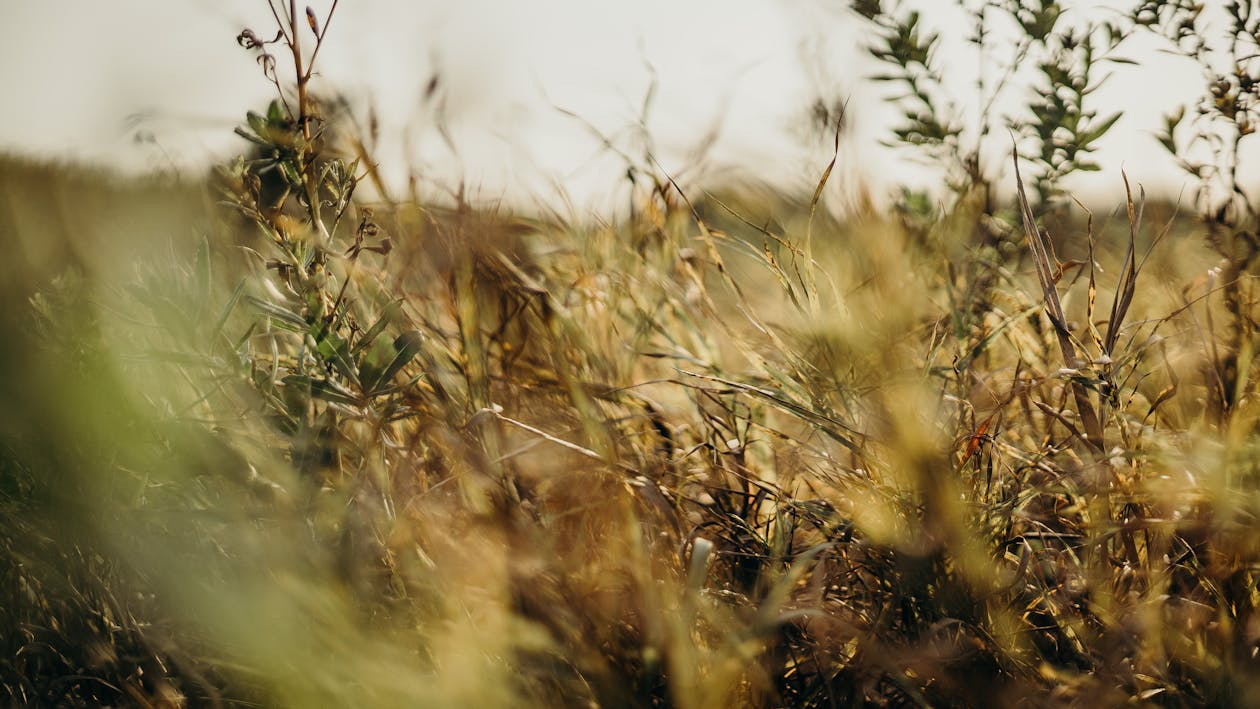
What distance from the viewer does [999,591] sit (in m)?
0.68

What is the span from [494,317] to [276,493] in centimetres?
32

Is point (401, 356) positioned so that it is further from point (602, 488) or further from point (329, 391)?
point (602, 488)

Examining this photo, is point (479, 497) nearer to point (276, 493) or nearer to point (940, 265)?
point (276, 493)

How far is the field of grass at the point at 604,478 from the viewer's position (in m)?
0.71

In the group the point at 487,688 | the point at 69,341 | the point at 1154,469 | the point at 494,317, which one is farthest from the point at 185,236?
the point at 1154,469

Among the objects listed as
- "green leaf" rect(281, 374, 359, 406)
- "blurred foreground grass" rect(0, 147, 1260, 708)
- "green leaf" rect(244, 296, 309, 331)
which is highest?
"green leaf" rect(244, 296, 309, 331)

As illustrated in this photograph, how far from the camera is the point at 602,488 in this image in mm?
880

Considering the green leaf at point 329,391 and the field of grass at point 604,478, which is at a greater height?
the green leaf at point 329,391

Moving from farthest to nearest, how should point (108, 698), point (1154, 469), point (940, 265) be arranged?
point (940, 265) → point (108, 698) → point (1154, 469)

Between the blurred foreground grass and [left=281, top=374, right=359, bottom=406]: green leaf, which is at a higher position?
[left=281, top=374, right=359, bottom=406]: green leaf

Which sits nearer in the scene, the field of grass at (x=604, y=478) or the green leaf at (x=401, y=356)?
the field of grass at (x=604, y=478)

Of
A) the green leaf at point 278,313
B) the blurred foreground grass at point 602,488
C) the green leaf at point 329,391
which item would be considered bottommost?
the blurred foreground grass at point 602,488

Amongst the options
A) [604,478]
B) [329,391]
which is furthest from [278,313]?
[604,478]

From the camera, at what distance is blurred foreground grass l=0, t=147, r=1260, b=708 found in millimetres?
712
